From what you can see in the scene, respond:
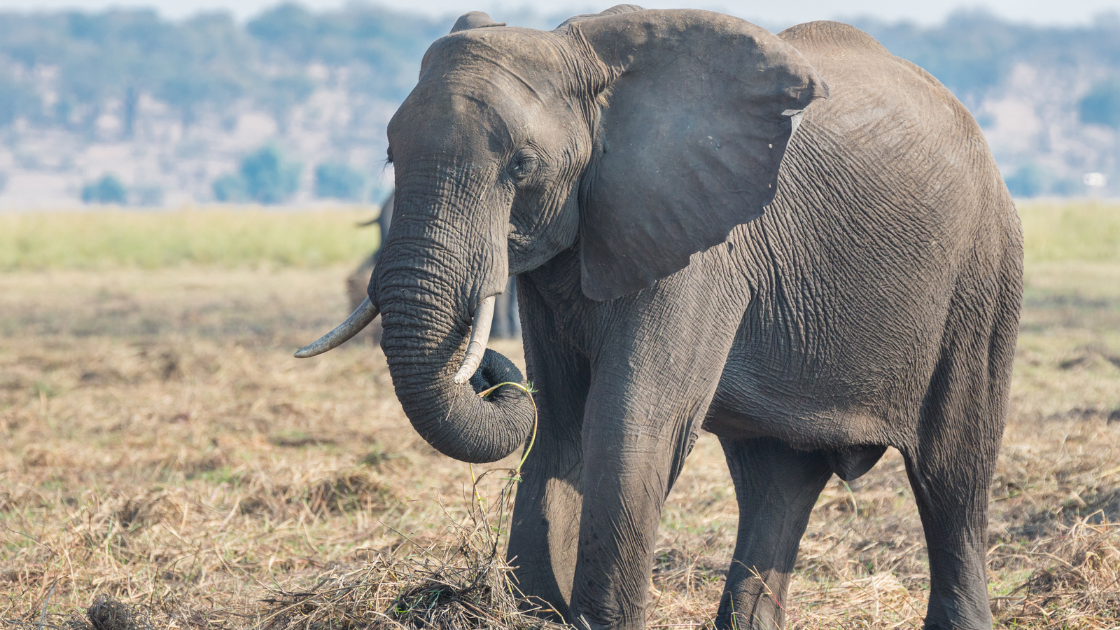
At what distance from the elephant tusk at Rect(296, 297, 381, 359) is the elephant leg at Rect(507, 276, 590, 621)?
540 mm

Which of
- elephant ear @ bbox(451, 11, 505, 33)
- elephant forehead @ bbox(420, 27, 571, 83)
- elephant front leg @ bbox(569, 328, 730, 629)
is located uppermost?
elephant ear @ bbox(451, 11, 505, 33)

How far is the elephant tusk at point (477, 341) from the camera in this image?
2479mm

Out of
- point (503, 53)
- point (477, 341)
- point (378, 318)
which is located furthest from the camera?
point (378, 318)

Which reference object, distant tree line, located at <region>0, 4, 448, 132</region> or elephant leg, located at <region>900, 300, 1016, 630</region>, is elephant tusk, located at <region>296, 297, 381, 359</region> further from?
distant tree line, located at <region>0, 4, 448, 132</region>

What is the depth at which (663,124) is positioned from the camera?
277cm

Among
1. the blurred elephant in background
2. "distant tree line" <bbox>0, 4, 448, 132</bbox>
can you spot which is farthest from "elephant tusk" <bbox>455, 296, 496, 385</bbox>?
"distant tree line" <bbox>0, 4, 448, 132</bbox>

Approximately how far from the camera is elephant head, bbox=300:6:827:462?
255 centimetres

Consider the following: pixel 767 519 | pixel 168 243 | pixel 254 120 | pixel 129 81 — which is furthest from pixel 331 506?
pixel 129 81

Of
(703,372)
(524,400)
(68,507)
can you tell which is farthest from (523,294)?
(68,507)

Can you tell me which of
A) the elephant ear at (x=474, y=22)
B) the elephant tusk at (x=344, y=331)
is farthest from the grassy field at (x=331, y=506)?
the elephant ear at (x=474, y=22)

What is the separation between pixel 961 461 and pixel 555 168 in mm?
1868

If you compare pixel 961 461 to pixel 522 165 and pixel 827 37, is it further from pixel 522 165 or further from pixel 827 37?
pixel 522 165

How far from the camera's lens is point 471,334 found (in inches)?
102

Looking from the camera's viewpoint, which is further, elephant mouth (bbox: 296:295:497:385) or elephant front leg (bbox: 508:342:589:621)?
elephant front leg (bbox: 508:342:589:621)
